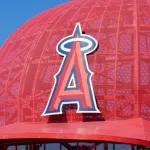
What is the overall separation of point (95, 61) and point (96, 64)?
0.50 ft

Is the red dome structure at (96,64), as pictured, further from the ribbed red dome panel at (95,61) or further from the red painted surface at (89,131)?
the red painted surface at (89,131)

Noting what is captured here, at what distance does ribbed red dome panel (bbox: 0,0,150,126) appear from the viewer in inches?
900

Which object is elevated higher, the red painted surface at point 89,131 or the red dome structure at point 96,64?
the red dome structure at point 96,64

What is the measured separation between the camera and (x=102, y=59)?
77.0 feet

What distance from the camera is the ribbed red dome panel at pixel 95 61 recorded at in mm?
22859

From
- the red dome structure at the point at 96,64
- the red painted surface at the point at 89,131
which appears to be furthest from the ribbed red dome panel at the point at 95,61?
the red painted surface at the point at 89,131

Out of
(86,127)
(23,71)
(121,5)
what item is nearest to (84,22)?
(121,5)

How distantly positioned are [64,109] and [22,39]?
5.47 metres

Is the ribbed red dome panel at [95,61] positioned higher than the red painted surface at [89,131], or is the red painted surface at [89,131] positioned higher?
the ribbed red dome panel at [95,61]

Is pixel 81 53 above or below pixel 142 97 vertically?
above

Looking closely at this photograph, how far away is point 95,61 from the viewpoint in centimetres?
2358

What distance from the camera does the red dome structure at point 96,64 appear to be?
22.8 metres

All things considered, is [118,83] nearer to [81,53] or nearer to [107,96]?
[107,96]

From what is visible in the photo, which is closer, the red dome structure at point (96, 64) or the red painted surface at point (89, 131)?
the red painted surface at point (89, 131)
